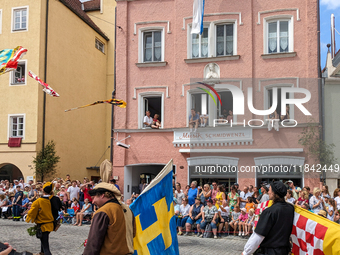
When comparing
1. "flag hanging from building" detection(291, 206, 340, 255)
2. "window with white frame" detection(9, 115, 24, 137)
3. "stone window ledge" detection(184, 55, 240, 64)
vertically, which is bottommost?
"flag hanging from building" detection(291, 206, 340, 255)

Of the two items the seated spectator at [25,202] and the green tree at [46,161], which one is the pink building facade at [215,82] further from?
the green tree at [46,161]

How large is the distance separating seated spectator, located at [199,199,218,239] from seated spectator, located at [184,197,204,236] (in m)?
0.18

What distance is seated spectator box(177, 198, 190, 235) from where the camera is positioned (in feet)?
47.4

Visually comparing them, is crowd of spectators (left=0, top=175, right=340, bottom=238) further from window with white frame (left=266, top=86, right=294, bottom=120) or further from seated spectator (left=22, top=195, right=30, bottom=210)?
window with white frame (left=266, top=86, right=294, bottom=120)

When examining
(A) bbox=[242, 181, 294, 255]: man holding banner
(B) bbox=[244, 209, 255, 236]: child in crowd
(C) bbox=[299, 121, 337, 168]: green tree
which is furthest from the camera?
(C) bbox=[299, 121, 337, 168]: green tree

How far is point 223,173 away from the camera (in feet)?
62.3

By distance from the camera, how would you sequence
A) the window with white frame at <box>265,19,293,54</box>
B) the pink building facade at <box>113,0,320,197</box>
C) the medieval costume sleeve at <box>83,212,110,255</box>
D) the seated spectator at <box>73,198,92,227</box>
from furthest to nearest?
1. the window with white frame at <box>265,19,293,54</box>
2. the pink building facade at <box>113,0,320,197</box>
3. the seated spectator at <box>73,198,92,227</box>
4. the medieval costume sleeve at <box>83,212,110,255</box>

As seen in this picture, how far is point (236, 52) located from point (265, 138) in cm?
435

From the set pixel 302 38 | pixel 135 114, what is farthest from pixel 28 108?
pixel 302 38

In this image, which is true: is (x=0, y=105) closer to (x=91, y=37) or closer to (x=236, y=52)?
(x=91, y=37)

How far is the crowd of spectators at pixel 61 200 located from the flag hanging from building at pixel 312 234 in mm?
12526

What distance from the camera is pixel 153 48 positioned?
2075cm

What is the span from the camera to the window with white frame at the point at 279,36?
18983 millimetres

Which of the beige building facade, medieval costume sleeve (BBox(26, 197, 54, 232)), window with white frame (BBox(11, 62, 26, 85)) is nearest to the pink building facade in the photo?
the beige building facade
